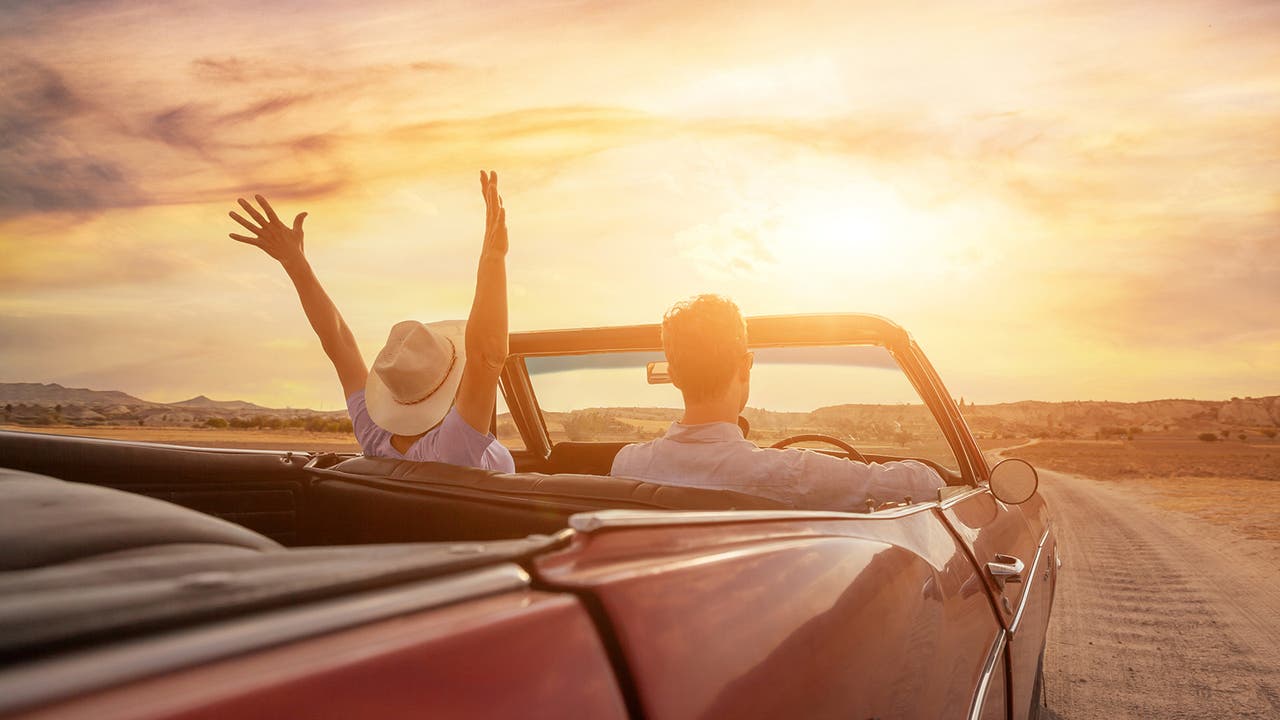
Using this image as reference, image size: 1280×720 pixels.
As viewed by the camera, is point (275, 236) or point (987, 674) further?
point (275, 236)

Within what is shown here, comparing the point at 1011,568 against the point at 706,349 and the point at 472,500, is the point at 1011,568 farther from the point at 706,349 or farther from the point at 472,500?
the point at 472,500

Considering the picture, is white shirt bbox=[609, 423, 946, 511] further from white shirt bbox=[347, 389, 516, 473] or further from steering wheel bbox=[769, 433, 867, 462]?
steering wheel bbox=[769, 433, 867, 462]

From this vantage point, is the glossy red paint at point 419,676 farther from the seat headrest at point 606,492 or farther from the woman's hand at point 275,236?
the woman's hand at point 275,236

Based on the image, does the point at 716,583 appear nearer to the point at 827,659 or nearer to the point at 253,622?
the point at 827,659

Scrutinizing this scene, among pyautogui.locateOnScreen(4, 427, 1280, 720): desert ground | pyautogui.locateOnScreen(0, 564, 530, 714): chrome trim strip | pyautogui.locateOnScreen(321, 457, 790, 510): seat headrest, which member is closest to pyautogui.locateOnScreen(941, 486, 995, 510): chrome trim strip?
pyautogui.locateOnScreen(321, 457, 790, 510): seat headrest

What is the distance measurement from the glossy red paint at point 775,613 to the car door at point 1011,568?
2.45 feet

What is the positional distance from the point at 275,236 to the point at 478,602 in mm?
3963

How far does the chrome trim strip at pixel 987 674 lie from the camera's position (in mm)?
2475

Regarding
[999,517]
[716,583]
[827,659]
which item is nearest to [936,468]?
[999,517]

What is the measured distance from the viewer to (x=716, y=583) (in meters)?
1.22

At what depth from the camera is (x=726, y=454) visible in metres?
2.80

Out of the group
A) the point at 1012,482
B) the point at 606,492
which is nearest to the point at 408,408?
the point at 606,492

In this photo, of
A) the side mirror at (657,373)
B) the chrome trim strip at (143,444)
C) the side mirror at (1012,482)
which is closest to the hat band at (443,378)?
the chrome trim strip at (143,444)

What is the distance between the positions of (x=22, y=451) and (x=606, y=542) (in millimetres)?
2339
